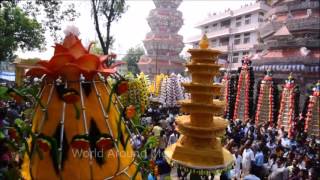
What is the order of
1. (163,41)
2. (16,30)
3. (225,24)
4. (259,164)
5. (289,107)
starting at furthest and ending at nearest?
(225,24) → (163,41) → (16,30) → (289,107) → (259,164)

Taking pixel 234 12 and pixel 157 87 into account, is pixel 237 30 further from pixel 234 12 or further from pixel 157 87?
pixel 157 87

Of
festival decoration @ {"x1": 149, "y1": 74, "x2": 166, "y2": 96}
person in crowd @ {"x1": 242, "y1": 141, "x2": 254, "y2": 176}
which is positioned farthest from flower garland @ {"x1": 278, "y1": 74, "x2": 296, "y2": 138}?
festival decoration @ {"x1": 149, "y1": 74, "x2": 166, "y2": 96}

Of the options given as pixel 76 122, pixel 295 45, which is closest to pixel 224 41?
pixel 295 45

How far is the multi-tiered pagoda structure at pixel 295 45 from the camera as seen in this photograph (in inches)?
993

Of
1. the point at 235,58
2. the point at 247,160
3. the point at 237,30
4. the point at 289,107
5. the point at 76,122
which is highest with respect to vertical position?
the point at 237,30

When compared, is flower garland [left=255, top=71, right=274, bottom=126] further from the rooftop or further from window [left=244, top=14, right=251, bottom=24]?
window [left=244, top=14, right=251, bottom=24]

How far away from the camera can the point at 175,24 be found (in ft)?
166

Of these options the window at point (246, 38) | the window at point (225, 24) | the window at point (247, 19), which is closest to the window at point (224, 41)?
the window at point (225, 24)

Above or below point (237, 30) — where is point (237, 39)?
below

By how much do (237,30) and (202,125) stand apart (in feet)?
141

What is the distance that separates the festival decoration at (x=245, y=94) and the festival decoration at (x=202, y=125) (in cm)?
1422

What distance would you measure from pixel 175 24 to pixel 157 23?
8.25ft

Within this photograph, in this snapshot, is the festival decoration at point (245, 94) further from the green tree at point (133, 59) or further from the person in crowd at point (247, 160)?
the green tree at point (133, 59)

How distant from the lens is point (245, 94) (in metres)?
→ 20.5
